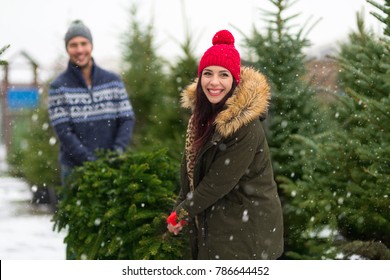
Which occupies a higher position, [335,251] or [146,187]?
[146,187]

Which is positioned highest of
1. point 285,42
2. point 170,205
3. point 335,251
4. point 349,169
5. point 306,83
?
point 285,42

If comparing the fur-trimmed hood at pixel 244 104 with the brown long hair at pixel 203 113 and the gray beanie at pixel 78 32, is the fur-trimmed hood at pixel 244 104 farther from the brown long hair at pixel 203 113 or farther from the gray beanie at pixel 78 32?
the gray beanie at pixel 78 32

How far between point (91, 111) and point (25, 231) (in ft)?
9.84

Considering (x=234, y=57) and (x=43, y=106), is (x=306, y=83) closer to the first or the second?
(x=234, y=57)

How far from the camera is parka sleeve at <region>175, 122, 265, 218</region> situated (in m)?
3.48

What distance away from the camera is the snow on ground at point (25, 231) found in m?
6.96

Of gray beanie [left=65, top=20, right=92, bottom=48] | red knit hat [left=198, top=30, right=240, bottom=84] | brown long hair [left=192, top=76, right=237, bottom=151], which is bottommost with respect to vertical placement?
brown long hair [left=192, top=76, right=237, bottom=151]

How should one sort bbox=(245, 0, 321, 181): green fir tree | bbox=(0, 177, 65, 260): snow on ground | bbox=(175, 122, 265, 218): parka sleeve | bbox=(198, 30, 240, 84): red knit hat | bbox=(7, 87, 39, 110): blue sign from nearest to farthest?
bbox=(175, 122, 265, 218): parka sleeve
bbox=(198, 30, 240, 84): red knit hat
bbox=(245, 0, 321, 181): green fir tree
bbox=(0, 177, 65, 260): snow on ground
bbox=(7, 87, 39, 110): blue sign

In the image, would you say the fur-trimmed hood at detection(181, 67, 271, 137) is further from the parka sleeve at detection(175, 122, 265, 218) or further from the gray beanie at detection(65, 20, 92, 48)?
the gray beanie at detection(65, 20, 92, 48)

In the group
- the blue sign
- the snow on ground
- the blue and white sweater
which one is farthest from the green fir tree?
the blue sign

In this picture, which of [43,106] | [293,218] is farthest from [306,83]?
[43,106]

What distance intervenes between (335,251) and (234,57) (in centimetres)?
184

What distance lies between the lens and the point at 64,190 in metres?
5.20

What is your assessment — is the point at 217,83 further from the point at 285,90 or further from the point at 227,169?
the point at 285,90
